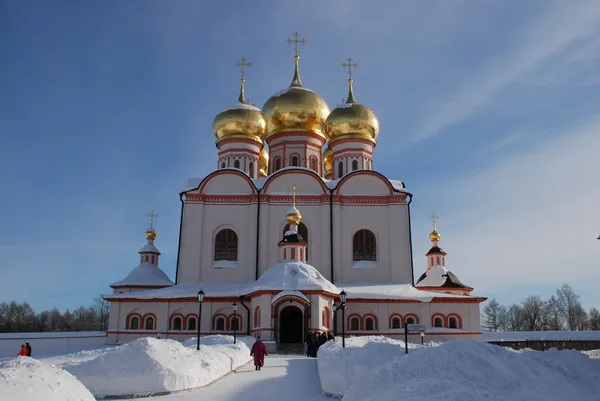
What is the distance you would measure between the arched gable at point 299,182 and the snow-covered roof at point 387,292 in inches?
202

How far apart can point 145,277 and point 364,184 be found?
41.1 feet

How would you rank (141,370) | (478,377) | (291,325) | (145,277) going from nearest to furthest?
(478,377) → (141,370) → (291,325) → (145,277)

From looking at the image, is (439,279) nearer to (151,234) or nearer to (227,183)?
(227,183)

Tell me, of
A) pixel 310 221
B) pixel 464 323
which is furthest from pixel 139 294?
pixel 464 323

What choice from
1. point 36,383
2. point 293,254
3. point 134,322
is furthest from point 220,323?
point 36,383

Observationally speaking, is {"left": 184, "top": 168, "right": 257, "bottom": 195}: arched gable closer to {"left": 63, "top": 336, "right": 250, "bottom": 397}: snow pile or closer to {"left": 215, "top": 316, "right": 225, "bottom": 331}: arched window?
{"left": 215, "top": 316, "right": 225, "bottom": 331}: arched window

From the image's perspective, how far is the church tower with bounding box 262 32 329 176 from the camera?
104ft

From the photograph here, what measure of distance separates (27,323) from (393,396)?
61.4 m

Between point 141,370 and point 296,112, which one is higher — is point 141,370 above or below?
below

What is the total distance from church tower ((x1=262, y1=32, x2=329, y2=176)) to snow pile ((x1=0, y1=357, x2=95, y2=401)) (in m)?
26.1

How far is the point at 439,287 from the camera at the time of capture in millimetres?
29922

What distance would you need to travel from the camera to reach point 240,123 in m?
31.2

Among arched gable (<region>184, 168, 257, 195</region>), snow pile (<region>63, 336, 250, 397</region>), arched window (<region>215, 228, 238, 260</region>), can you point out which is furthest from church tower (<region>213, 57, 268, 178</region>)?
snow pile (<region>63, 336, 250, 397</region>)

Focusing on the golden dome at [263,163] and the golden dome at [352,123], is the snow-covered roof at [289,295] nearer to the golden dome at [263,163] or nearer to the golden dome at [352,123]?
the golden dome at [352,123]
